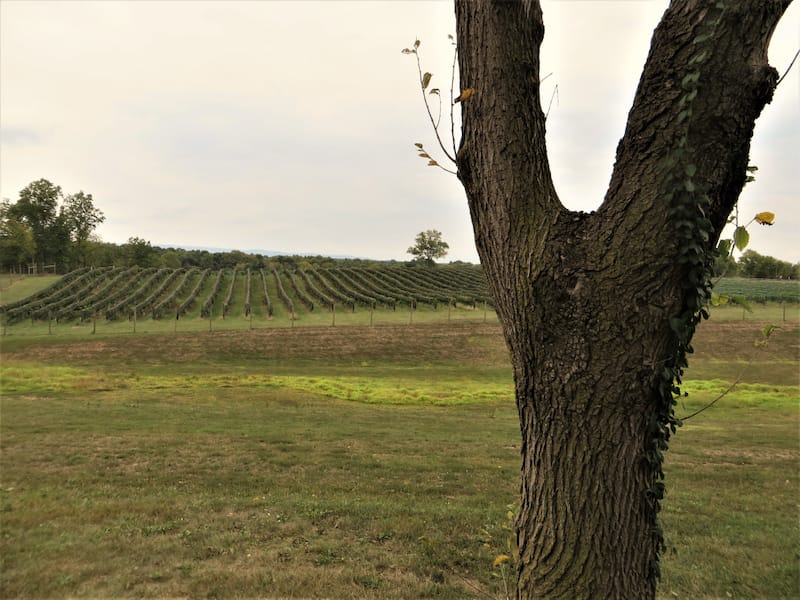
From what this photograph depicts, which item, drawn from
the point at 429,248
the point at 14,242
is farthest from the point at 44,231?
the point at 429,248

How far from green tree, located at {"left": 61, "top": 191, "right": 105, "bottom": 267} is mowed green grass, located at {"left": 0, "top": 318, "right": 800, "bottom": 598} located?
7387 cm

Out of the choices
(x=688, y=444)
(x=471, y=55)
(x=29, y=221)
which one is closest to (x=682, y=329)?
(x=471, y=55)

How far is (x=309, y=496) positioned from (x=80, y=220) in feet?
320

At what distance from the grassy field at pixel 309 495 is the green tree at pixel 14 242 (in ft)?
189

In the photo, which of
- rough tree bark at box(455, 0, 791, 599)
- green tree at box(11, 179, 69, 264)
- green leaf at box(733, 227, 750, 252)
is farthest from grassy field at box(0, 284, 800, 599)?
green tree at box(11, 179, 69, 264)

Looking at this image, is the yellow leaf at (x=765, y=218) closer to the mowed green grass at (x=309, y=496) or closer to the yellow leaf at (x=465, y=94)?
the mowed green grass at (x=309, y=496)

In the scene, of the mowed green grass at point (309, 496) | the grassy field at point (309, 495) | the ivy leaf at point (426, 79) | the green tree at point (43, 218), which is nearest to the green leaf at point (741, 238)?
the mowed green grass at point (309, 496)

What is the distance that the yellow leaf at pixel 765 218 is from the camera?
6.00 feet

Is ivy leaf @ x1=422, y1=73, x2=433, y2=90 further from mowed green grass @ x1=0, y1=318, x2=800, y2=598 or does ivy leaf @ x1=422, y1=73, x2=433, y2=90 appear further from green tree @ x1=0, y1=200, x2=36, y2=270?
green tree @ x1=0, y1=200, x2=36, y2=270

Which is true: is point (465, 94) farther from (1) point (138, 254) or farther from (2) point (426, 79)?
(1) point (138, 254)

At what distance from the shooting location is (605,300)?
1.89 meters

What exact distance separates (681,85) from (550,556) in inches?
85.9

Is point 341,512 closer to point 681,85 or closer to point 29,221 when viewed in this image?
point 681,85

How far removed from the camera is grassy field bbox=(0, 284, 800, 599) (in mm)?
3961
